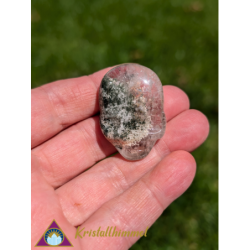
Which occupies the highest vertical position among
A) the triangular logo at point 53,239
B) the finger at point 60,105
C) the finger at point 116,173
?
the finger at point 60,105

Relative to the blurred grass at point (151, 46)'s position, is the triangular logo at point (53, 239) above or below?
below

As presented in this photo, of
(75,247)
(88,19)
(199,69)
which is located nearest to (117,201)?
(75,247)

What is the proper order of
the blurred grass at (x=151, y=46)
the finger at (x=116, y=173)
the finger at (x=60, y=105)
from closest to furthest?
the finger at (x=116, y=173) → the finger at (x=60, y=105) → the blurred grass at (x=151, y=46)

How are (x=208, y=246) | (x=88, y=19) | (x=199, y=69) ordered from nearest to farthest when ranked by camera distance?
1. (x=208, y=246)
2. (x=199, y=69)
3. (x=88, y=19)

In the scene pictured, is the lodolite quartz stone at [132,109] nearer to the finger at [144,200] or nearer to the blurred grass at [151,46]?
the finger at [144,200]

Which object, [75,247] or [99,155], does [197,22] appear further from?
[75,247]

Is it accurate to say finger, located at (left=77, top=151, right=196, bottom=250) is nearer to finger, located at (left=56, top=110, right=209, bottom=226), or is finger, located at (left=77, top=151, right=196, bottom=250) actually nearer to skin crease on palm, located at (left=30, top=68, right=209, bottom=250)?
skin crease on palm, located at (left=30, top=68, right=209, bottom=250)

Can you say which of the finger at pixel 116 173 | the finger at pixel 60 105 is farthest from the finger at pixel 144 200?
the finger at pixel 60 105
